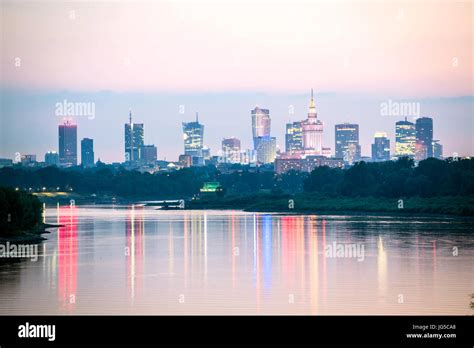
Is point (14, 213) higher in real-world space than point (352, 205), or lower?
higher

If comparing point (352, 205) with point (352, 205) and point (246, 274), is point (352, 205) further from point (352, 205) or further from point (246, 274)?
point (246, 274)

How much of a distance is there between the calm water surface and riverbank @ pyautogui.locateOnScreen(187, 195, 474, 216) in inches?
1242

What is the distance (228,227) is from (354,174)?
61309mm

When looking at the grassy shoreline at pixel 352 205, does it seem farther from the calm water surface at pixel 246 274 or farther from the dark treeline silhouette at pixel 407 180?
the calm water surface at pixel 246 274

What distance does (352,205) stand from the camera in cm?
15488

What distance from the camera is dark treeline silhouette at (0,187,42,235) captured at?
77.2 meters

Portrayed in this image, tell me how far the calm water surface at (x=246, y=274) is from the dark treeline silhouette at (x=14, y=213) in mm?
3025

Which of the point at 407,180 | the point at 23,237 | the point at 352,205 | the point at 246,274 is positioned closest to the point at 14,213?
the point at 23,237

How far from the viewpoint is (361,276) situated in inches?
2322

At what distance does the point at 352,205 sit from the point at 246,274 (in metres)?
95.4

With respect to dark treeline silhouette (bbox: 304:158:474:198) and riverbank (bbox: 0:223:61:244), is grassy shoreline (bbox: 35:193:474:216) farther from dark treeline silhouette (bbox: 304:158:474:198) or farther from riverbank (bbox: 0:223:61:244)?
riverbank (bbox: 0:223:61:244)
